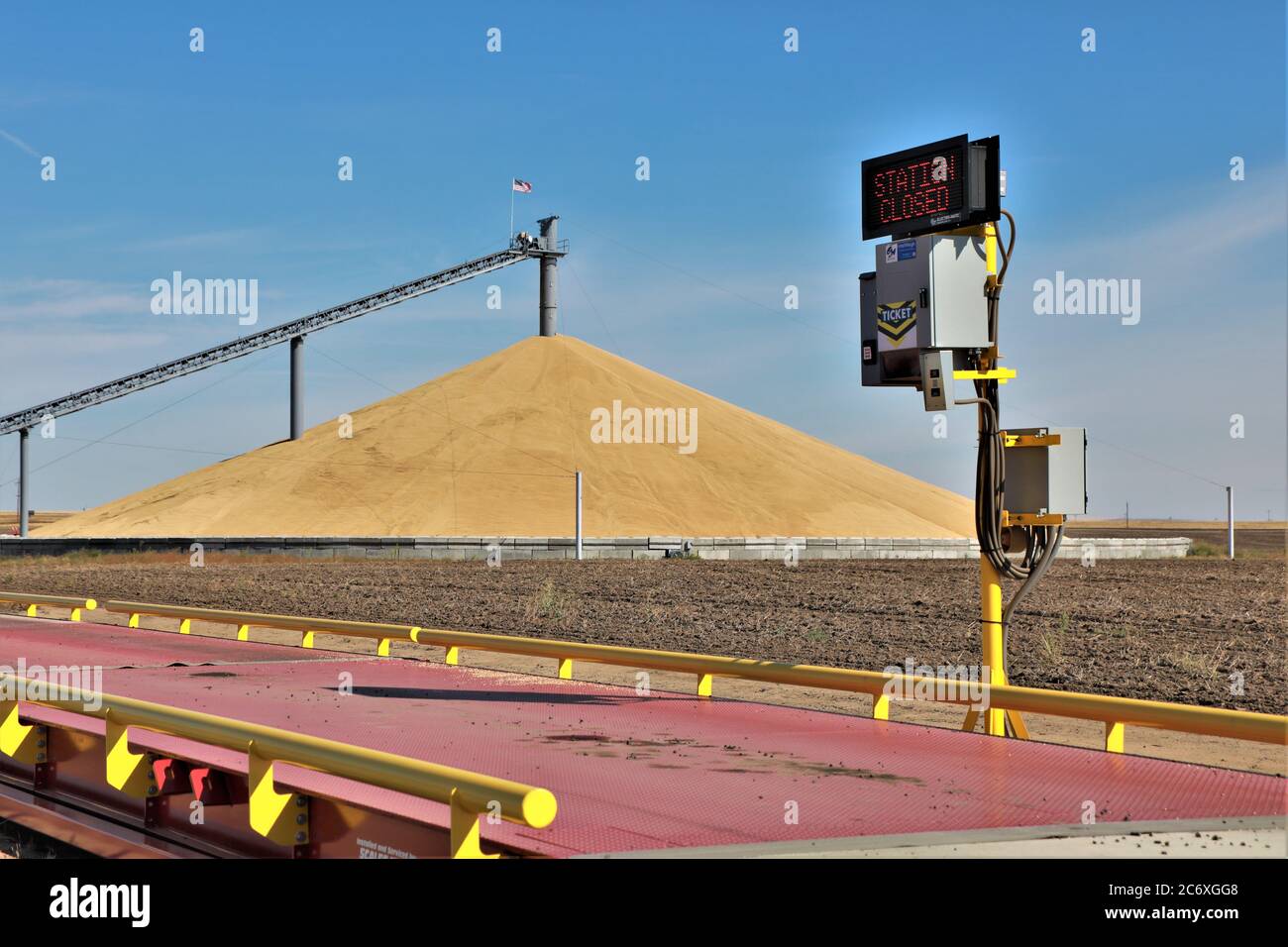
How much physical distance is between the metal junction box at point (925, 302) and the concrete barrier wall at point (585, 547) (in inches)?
1456

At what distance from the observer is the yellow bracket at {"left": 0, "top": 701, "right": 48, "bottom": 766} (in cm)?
697

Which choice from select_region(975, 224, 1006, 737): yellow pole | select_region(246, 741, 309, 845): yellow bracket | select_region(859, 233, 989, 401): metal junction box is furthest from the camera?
select_region(975, 224, 1006, 737): yellow pole

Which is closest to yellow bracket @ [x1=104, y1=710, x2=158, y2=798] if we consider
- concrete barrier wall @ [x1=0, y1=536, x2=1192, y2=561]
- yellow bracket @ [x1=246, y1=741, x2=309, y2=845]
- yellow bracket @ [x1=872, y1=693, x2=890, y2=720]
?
yellow bracket @ [x1=246, y1=741, x2=309, y2=845]

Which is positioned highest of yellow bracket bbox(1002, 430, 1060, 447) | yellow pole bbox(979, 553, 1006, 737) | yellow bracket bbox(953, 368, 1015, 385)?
yellow bracket bbox(953, 368, 1015, 385)

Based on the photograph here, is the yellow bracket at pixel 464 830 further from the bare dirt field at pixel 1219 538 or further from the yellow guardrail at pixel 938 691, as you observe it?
the bare dirt field at pixel 1219 538

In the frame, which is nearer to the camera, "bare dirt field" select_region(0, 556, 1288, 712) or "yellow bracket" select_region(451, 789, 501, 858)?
"yellow bracket" select_region(451, 789, 501, 858)

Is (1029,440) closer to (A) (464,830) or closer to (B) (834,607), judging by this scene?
(A) (464,830)

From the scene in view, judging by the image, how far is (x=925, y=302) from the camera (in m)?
7.78

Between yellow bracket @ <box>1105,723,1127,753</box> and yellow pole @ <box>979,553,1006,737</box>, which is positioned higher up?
yellow pole @ <box>979,553,1006,737</box>

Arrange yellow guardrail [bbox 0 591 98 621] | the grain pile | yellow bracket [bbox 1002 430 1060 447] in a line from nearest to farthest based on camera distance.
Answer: yellow bracket [bbox 1002 430 1060 447] → yellow guardrail [bbox 0 591 98 621] → the grain pile

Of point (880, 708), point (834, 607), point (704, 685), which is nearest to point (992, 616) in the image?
point (880, 708)

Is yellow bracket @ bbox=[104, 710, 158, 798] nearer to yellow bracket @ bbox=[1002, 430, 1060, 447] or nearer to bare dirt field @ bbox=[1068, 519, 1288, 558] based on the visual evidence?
yellow bracket @ bbox=[1002, 430, 1060, 447]

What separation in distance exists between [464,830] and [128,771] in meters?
2.69

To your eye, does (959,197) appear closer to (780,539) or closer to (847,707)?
(847,707)
